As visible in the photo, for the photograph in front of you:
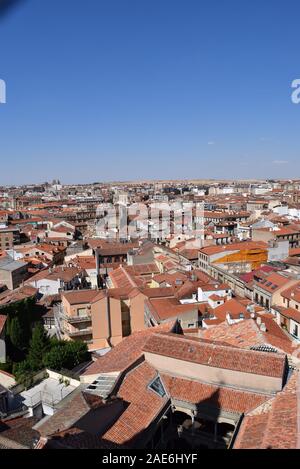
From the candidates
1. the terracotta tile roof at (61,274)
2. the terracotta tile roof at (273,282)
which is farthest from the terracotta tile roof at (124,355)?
the terracotta tile roof at (61,274)

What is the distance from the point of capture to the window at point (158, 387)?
9.48 meters

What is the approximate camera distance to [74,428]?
7109 mm

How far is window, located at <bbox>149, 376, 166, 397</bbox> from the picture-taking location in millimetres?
9484

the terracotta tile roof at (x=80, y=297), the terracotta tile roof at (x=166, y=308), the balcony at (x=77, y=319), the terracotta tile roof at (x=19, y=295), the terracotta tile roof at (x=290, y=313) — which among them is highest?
the terracotta tile roof at (x=166, y=308)

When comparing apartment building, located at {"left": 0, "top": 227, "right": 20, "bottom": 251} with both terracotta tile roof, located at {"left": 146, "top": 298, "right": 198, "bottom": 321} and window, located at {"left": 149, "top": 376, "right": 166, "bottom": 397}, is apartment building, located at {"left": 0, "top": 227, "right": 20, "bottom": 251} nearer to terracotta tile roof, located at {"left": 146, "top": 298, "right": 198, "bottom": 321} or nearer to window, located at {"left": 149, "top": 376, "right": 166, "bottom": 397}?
terracotta tile roof, located at {"left": 146, "top": 298, "right": 198, "bottom": 321}

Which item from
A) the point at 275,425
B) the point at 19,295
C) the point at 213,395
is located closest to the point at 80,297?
the point at 19,295

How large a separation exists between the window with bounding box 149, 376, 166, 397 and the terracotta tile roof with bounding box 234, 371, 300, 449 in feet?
6.94

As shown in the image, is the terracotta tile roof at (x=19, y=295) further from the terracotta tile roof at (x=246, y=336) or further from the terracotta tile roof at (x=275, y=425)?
the terracotta tile roof at (x=275, y=425)

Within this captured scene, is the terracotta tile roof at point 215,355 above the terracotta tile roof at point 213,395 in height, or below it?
above

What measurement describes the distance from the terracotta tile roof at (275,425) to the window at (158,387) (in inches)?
83.3

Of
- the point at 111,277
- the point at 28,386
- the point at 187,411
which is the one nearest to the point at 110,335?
the point at 28,386

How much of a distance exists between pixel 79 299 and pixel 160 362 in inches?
366
